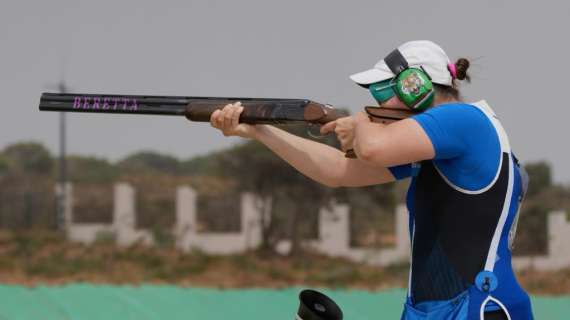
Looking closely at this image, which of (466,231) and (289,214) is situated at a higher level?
(466,231)

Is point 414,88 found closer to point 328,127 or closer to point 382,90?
point 382,90

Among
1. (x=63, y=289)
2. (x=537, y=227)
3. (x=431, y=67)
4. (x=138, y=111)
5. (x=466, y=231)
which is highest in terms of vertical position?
(x=431, y=67)

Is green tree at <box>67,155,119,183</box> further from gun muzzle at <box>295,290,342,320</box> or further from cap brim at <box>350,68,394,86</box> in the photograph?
cap brim at <box>350,68,394,86</box>

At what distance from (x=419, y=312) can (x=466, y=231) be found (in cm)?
38

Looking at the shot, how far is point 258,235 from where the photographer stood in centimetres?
2692

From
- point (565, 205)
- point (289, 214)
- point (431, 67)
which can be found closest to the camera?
point (431, 67)

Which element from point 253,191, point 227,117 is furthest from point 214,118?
point 253,191

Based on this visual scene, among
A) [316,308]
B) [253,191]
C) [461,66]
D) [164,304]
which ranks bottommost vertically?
[253,191]

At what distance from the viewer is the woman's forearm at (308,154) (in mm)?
4121

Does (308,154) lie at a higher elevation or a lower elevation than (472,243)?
higher

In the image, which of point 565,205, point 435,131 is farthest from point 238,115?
point 565,205

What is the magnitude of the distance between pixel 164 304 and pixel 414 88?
270 inches

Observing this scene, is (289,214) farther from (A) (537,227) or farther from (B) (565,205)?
(B) (565,205)

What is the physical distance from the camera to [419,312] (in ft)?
11.4
